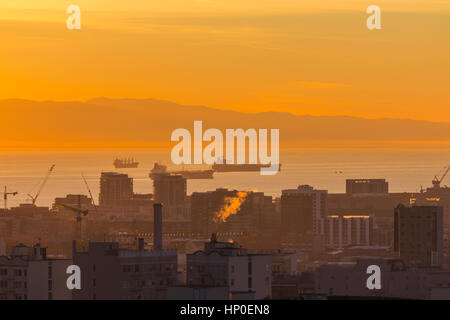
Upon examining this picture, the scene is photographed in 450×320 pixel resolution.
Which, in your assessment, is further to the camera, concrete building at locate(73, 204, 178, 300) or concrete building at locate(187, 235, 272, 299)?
concrete building at locate(73, 204, 178, 300)

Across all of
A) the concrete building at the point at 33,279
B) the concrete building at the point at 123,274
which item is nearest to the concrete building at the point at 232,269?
the concrete building at the point at 123,274

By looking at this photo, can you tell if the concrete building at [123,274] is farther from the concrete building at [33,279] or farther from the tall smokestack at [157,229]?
the tall smokestack at [157,229]

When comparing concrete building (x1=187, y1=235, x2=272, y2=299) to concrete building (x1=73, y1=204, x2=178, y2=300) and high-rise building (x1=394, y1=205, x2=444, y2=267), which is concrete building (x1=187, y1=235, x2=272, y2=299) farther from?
high-rise building (x1=394, y1=205, x2=444, y2=267)

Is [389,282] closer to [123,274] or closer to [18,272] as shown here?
[123,274]

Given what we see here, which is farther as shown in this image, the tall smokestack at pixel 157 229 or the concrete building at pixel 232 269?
the tall smokestack at pixel 157 229

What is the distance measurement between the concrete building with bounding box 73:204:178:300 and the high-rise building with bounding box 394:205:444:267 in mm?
52575

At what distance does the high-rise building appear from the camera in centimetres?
12307

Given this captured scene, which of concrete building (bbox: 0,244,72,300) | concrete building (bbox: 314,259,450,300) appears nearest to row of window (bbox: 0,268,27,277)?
concrete building (bbox: 0,244,72,300)

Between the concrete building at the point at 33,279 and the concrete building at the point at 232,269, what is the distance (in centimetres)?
629

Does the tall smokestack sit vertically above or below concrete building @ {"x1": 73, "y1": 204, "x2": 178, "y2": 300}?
above

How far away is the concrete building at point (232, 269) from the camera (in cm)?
6806

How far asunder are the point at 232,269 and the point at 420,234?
60228 millimetres

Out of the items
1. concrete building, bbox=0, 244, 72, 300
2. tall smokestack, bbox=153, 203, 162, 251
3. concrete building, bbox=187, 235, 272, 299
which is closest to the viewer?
concrete building, bbox=187, 235, 272, 299
